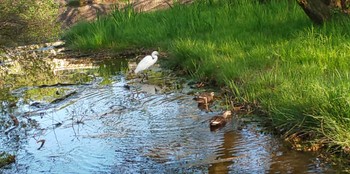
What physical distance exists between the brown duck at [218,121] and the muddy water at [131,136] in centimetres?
8

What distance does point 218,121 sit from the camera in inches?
218

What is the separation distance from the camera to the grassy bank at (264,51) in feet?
15.2

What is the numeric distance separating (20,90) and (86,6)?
54.5 ft

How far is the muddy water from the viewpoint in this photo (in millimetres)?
4512

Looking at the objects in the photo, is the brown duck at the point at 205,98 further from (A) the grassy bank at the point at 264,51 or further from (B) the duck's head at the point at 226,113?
(B) the duck's head at the point at 226,113

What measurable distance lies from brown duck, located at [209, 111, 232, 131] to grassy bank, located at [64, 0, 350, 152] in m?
0.45

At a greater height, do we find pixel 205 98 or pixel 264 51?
pixel 264 51

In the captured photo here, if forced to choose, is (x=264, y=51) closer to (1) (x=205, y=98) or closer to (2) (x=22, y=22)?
(1) (x=205, y=98)

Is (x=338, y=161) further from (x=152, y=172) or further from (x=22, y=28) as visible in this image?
(x=22, y=28)

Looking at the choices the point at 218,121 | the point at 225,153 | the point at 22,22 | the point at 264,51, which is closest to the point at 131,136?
the point at 218,121

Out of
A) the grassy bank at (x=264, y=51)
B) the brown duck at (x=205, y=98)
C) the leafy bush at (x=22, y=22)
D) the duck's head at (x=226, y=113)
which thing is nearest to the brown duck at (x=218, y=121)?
the duck's head at (x=226, y=113)

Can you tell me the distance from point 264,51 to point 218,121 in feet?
8.23

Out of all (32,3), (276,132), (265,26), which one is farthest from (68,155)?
(265,26)

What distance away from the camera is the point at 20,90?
351 inches
